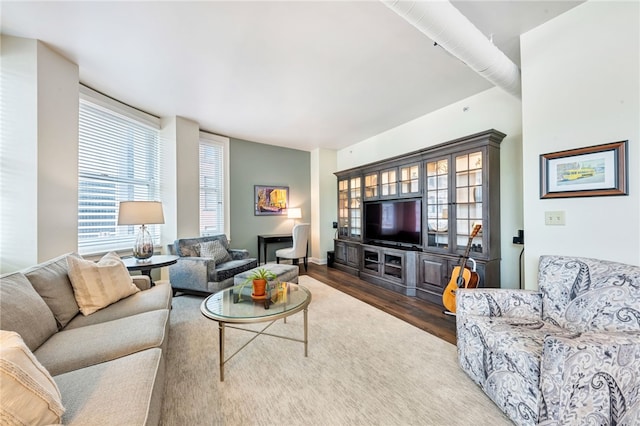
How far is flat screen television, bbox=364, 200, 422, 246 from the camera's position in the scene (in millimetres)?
3785

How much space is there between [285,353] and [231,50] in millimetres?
2801

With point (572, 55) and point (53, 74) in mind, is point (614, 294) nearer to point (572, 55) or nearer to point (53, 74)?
point (572, 55)

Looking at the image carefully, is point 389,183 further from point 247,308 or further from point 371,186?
point 247,308

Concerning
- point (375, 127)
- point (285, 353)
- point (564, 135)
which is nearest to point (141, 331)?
point (285, 353)

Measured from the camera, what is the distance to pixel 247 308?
2.00 metres

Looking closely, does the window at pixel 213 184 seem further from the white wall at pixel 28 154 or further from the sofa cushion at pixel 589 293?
the sofa cushion at pixel 589 293

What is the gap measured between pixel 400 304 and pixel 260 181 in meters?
3.76

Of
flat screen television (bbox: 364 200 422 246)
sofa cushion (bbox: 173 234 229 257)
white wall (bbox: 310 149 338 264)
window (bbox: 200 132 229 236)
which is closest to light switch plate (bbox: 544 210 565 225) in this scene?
flat screen television (bbox: 364 200 422 246)

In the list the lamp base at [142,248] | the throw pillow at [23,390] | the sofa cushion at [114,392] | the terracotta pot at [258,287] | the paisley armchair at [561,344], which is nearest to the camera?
the throw pillow at [23,390]

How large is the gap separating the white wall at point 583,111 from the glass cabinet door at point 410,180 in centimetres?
160

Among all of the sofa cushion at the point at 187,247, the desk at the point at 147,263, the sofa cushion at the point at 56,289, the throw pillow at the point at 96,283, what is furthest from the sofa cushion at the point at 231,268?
the sofa cushion at the point at 56,289

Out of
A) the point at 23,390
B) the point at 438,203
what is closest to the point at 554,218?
the point at 438,203

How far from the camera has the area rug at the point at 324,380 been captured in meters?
1.46

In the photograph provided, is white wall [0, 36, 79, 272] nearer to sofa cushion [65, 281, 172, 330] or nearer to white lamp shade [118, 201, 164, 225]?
white lamp shade [118, 201, 164, 225]
